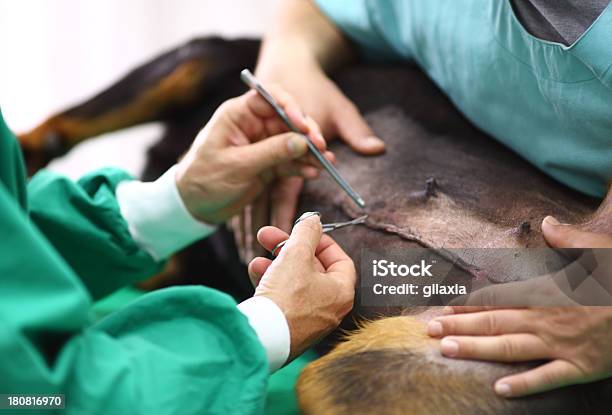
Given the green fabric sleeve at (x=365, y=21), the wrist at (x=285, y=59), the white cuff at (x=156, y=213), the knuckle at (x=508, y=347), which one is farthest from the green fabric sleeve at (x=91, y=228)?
the knuckle at (x=508, y=347)

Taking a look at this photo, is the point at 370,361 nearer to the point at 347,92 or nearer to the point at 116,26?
the point at 347,92

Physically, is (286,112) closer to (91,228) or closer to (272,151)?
(272,151)

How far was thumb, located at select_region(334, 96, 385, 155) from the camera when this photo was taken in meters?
1.01

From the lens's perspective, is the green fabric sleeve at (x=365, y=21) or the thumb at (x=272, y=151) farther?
the green fabric sleeve at (x=365, y=21)

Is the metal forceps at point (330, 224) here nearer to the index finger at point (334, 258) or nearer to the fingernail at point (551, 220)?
the index finger at point (334, 258)

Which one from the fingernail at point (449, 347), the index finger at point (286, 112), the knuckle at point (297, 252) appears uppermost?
the index finger at point (286, 112)

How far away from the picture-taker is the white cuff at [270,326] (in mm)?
645

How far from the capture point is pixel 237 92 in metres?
1.29

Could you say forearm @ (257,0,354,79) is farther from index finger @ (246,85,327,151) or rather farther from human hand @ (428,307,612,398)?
human hand @ (428,307,612,398)

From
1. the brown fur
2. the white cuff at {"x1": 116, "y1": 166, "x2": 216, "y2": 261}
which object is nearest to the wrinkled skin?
the brown fur

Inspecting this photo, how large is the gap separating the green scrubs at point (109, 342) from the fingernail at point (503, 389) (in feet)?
0.68

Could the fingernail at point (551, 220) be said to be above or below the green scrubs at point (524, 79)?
below

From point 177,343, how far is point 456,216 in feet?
1.22

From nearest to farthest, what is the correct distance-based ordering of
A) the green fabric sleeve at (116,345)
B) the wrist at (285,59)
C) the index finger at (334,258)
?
the green fabric sleeve at (116,345)
the index finger at (334,258)
the wrist at (285,59)
